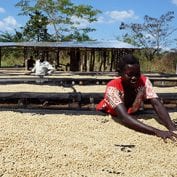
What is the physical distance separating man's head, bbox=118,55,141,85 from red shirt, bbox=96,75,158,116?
0.51 ft

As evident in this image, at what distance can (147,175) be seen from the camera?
3.04m

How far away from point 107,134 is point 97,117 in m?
0.66

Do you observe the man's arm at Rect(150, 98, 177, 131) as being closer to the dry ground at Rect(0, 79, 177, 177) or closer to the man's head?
the dry ground at Rect(0, 79, 177, 177)

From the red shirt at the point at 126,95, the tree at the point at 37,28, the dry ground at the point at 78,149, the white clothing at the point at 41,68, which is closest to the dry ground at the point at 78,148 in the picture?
the dry ground at the point at 78,149

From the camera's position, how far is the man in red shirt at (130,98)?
420 centimetres

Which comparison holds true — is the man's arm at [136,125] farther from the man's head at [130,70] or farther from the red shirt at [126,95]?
the man's head at [130,70]

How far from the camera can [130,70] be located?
4301 mm

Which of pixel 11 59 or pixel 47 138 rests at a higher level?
pixel 47 138

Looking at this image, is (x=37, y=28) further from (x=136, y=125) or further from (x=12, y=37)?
(x=136, y=125)

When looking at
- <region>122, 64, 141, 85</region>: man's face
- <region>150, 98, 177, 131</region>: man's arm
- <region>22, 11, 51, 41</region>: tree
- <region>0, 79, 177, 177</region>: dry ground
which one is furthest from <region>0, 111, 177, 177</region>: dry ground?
<region>22, 11, 51, 41</region>: tree

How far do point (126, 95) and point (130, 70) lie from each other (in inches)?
14.9

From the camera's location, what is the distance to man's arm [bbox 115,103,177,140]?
391 centimetres

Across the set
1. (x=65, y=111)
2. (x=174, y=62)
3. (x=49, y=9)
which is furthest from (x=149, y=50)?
(x=65, y=111)

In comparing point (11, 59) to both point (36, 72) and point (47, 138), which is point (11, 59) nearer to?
point (36, 72)
